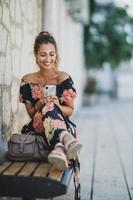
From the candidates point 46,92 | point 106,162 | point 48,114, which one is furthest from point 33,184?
point 106,162

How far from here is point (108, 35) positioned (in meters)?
15.9

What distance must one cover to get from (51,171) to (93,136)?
5.52 metres

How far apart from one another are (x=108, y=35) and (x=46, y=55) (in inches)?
491

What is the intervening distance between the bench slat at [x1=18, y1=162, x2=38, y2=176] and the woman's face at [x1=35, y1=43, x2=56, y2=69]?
0.72 metres

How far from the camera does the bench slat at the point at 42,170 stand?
2.91 meters

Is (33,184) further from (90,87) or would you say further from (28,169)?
(90,87)

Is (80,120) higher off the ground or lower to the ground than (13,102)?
lower

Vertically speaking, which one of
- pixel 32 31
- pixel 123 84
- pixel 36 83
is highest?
pixel 32 31

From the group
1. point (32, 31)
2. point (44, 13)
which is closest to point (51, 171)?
point (32, 31)

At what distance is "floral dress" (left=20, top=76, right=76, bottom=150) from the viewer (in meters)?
3.27

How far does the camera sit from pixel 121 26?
628 inches

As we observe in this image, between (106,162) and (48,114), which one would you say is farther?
(106,162)

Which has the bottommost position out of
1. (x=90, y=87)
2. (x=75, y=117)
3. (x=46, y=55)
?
(x=75, y=117)

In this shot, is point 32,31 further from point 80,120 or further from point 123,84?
point 123,84
